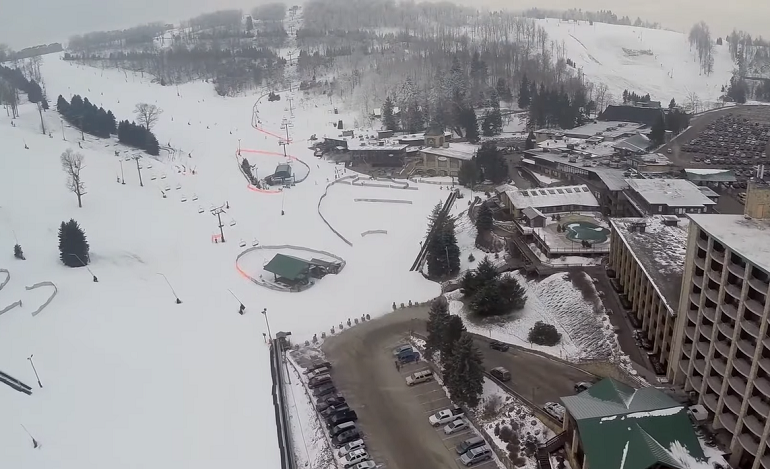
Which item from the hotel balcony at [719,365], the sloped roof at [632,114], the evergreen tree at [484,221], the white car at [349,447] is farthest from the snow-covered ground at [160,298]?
the sloped roof at [632,114]

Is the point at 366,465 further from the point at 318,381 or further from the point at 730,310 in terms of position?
the point at 730,310

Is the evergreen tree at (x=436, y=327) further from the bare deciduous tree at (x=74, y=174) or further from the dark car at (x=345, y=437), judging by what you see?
the bare deciduous tree at (x=74, y=174)

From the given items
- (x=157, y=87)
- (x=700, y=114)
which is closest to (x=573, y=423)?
(x=700, y=114)

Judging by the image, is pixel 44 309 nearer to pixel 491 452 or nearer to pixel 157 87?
pixel 491 452

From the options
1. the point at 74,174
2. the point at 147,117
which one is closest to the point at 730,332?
the point at 74,174

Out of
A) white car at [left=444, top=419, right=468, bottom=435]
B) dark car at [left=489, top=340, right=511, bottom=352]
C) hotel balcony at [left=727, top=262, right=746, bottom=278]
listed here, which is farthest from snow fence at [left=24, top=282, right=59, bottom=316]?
hotel balcony at [left=727, top=262, right=746, bottom=278]

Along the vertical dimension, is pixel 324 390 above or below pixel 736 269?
below
